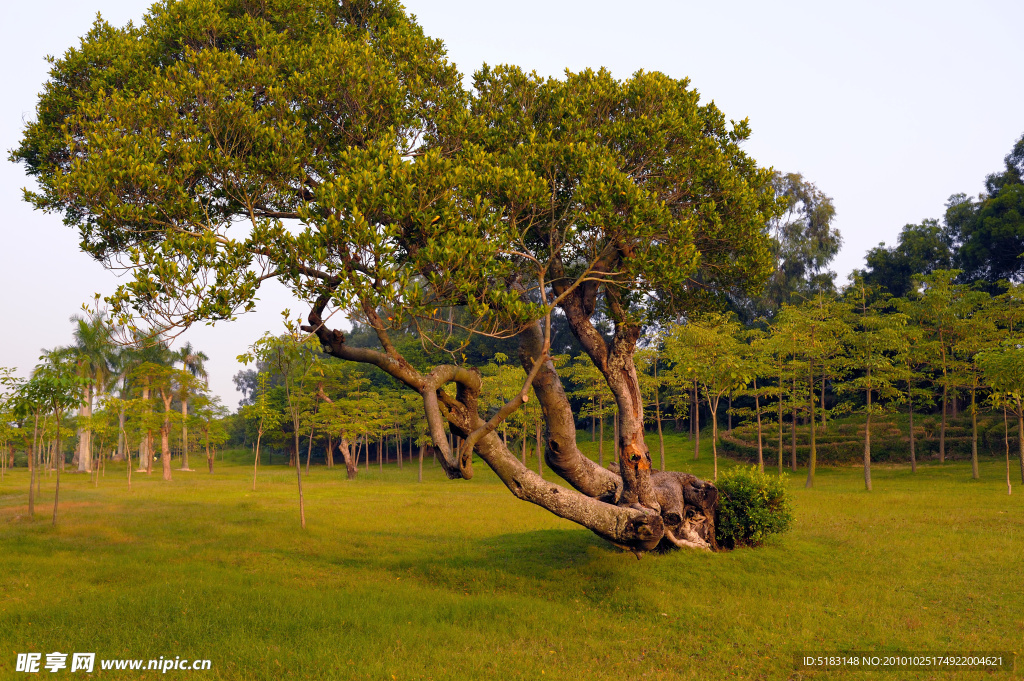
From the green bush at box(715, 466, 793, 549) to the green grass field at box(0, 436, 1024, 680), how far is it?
2.12ft

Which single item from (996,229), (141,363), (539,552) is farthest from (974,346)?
(141,363)

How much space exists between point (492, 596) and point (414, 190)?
8741 millimetres

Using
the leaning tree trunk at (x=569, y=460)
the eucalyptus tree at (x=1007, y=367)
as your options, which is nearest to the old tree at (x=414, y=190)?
the leaning tree trunk at (x=569, y=460)

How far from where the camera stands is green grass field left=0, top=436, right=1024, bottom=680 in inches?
396

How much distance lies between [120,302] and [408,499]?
22.7 meters

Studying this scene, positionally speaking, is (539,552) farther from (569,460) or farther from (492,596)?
(492,596)

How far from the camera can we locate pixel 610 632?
11539mm

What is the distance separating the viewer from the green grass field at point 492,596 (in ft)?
33.0

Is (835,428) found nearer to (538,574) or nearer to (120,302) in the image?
(538,574)

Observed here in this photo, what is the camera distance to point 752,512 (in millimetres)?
16156

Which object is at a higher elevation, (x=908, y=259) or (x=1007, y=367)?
(x=908, y=259)

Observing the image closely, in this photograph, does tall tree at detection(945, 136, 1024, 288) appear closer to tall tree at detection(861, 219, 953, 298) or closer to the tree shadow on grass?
tall tree at detection(861, 219, 953, 298)

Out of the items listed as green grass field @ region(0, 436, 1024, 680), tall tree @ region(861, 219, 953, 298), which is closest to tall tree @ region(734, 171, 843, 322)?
tall tree @ region(861, 219, 953, 298)

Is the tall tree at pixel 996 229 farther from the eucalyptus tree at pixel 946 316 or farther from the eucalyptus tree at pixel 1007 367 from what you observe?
the eucalyptus tree at pixel 1007 367
